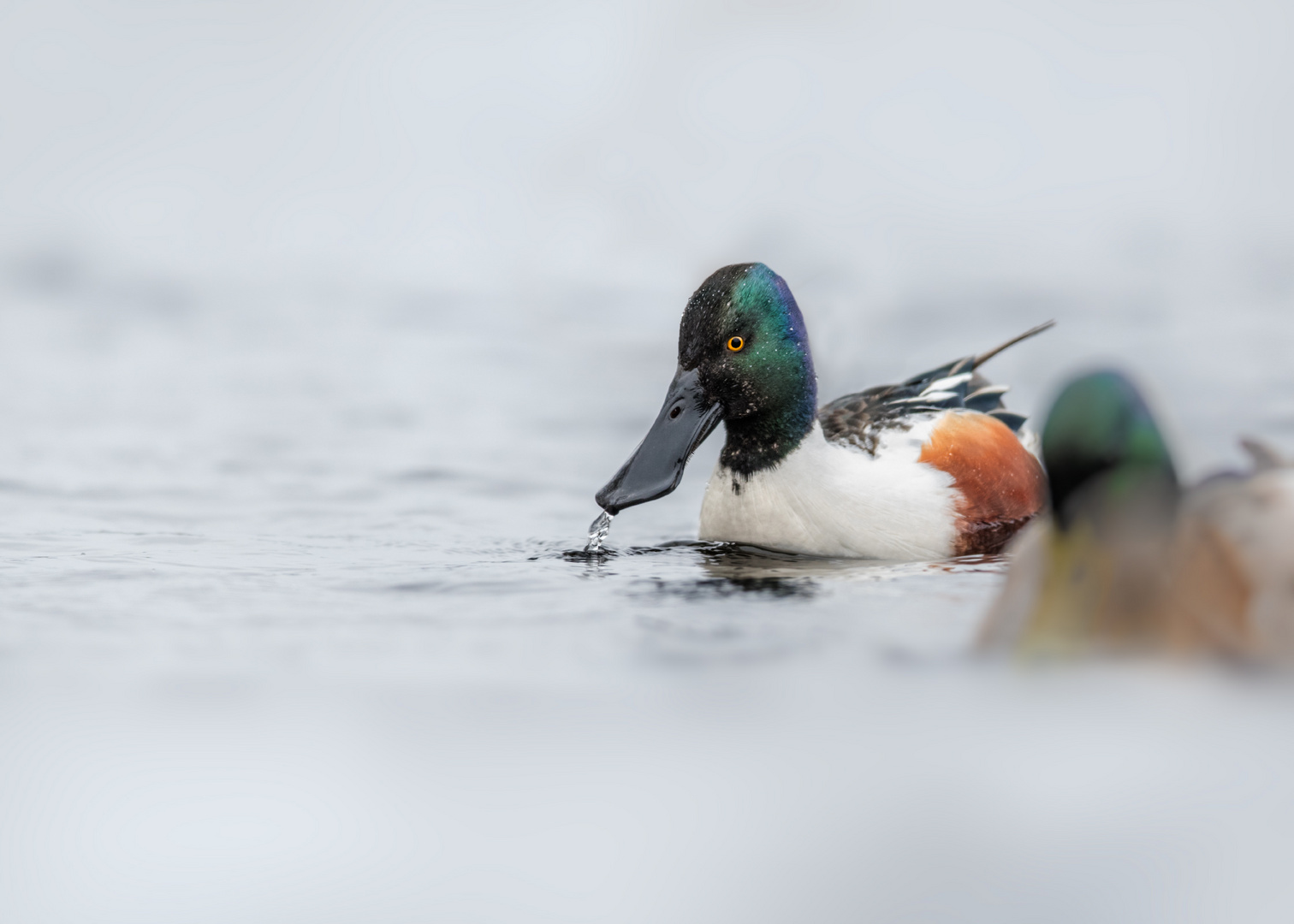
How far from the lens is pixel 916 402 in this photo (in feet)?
21.6

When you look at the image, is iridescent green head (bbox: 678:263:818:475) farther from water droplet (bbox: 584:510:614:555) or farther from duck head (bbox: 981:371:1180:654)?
duck head (bbox: 981:371:1180:654)

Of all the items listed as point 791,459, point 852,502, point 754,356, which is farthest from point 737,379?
point 852,502

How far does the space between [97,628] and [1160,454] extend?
11.0ft

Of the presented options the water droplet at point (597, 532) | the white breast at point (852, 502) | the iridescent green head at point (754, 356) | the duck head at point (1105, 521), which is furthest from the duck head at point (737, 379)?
the duck head at point (1105, 521)

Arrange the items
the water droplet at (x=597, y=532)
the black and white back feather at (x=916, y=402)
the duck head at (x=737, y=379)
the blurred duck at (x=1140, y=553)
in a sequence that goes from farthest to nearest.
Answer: the black and white back feather at (x=916, y=402) → the water droplet at (x=597, y=532) → the duck head at (x=737, y=379) → the blurred duck at (x=1140, y=553)

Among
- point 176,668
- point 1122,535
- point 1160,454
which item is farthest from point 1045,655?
point 176,668

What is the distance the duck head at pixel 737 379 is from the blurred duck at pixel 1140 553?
8.76 ft

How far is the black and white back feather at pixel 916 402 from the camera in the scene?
6.37 meters

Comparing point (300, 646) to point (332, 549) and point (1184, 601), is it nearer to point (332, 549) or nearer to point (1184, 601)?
point (332, 549)

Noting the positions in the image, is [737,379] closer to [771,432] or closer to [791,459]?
[771,432]

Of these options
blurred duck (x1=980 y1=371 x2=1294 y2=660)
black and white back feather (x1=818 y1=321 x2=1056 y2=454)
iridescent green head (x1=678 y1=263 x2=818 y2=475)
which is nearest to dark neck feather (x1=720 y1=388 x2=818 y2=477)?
iridescent green head (x1=678 y1=263 x2=818 y2=475)

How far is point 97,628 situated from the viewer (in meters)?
4.57

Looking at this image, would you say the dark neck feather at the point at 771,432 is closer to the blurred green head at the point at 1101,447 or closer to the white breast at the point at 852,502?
the white breast at the point at 852,502

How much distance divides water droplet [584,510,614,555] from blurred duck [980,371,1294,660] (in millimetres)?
2955
